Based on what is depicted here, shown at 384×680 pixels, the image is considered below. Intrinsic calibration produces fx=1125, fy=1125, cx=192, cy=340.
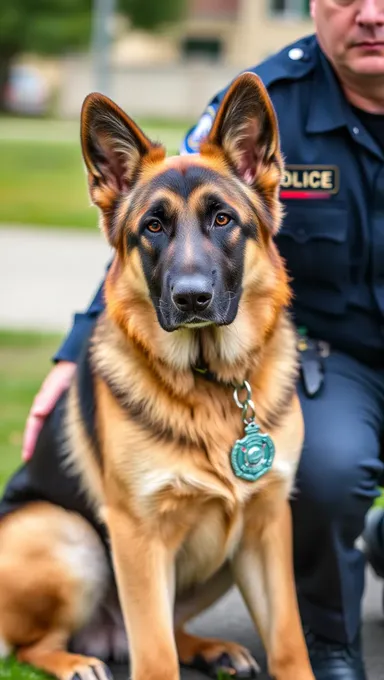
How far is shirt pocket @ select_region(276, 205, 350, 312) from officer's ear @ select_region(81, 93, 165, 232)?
1.99ft

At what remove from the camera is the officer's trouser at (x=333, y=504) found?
3137 mm

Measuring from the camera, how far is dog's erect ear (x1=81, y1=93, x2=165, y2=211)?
290 cm

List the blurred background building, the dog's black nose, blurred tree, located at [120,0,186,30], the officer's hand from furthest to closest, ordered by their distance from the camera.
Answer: the blurred background building
blurred tree, located at [120,0,186,30]
the officer's hand
the dog's black nose

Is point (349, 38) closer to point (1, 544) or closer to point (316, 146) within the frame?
point (316, 146)

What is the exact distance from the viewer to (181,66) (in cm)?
4291

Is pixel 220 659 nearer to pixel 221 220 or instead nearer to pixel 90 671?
pixel 90 671

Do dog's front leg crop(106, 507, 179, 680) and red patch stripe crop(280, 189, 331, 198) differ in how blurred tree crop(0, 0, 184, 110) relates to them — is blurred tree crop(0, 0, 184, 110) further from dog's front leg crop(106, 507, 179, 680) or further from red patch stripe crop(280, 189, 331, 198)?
dog's front leg crop(106, 507, 179, 680)

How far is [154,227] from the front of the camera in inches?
113

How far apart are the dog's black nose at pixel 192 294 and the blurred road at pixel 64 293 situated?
3.96 feet

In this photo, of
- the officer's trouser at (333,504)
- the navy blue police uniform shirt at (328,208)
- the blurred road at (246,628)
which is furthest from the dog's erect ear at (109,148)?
the blurred road at (246,628)

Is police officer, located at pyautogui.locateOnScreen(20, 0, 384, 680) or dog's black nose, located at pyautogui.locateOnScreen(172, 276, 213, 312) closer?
dog's black nose, located at pyautogui.locateOnScreen(172, 276, 213, 312)

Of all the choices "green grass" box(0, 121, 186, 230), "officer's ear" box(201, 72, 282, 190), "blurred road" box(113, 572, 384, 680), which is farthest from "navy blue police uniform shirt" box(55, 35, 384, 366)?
"green grass" box(0, 121, 186, 230)

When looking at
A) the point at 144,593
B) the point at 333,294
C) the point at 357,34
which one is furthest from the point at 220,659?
the point at 357,34

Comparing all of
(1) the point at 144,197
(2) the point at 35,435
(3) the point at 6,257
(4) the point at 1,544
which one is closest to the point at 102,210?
(1) the point at 144,197
